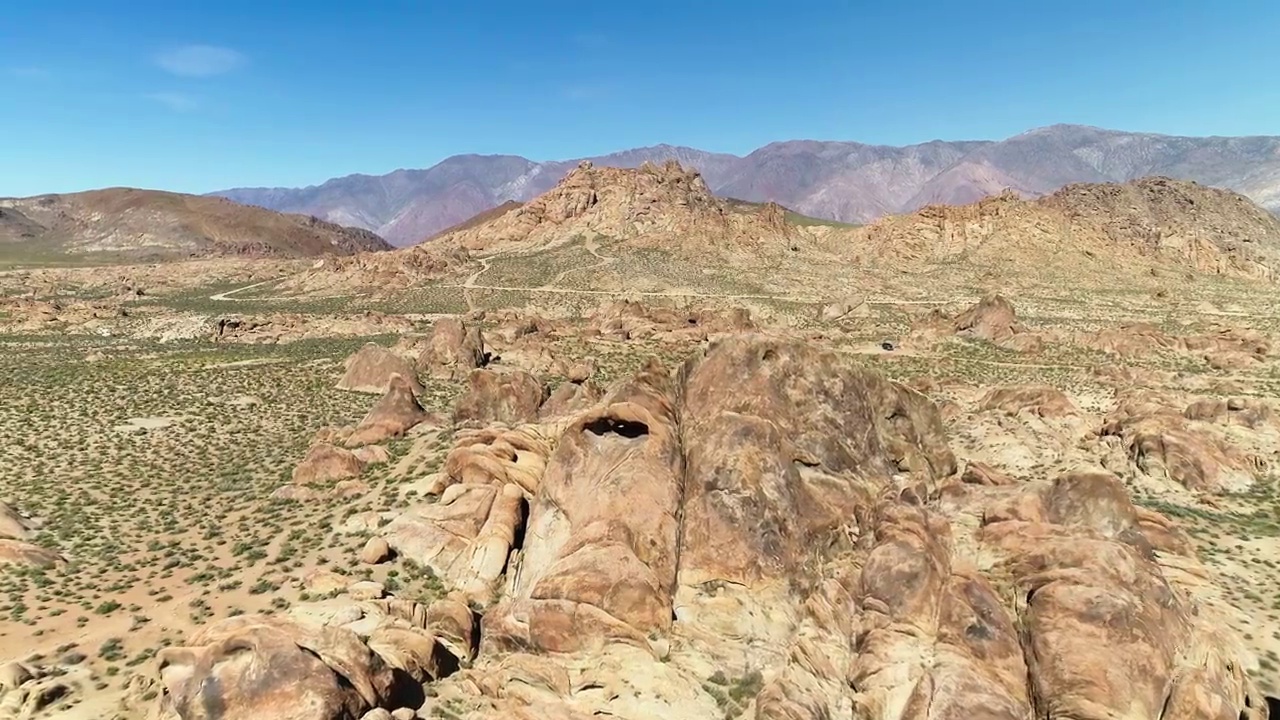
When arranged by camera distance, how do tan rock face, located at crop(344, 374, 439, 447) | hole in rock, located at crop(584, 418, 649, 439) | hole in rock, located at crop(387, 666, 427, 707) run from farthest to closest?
tan rock face, located at crop(344, 374, 439, 447) → hole in rock, located at crop(584, 418, 649, 439) → hole in rock, located at crop(387, 666, 427, 707)

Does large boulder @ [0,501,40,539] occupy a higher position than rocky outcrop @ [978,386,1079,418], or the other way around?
large boulder @ [0,501,40,539]

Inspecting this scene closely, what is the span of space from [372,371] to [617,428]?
39.6m

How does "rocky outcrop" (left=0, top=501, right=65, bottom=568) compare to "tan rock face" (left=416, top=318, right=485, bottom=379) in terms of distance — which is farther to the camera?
"tan rock face" (left=416, top=318, right=485, bottom=379)

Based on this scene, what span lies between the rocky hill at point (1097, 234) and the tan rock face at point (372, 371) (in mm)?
111516

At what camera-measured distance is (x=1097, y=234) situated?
14225cm

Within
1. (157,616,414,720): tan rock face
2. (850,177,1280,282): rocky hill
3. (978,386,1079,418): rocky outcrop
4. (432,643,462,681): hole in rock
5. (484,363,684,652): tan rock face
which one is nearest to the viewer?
(157,616,414,720): tan rock face

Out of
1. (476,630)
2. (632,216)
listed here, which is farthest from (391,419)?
(632,216)

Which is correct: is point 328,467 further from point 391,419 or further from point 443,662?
point 443,662

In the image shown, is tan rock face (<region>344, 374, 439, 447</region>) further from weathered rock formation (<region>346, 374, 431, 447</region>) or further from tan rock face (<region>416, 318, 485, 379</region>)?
tan rock face (<region>416, 318, 485, 379</region>)

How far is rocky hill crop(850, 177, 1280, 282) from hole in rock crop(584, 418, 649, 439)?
130 meters

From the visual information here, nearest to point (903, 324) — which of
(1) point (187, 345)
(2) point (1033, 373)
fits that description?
(2) point (1033, 373)

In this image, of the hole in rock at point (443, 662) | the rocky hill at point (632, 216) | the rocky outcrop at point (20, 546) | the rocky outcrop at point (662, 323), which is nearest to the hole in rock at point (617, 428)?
the hole in rock at point (443, 662)

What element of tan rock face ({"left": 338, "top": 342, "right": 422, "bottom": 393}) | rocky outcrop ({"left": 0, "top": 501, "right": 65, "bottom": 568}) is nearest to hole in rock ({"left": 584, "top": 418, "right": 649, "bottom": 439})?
rocky outcrop ({"left": 0, "top": 501, "right": 65, "bottom": 568})

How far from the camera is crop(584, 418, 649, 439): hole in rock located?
72.4 ft
